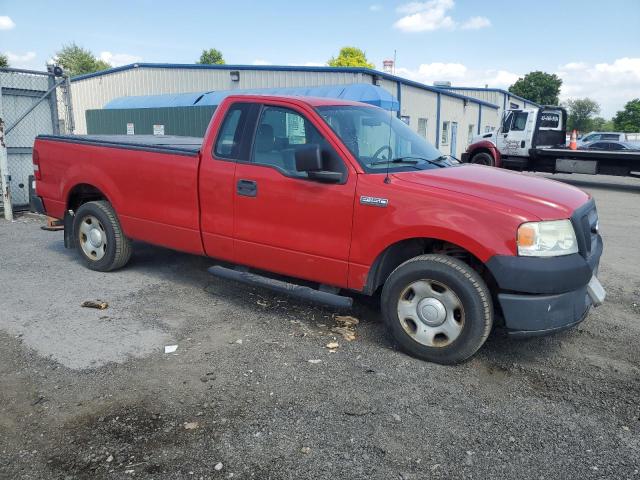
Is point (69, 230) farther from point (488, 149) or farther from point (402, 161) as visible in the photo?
point (488, 149)

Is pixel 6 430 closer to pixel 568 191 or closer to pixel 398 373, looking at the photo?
pixel 398 373

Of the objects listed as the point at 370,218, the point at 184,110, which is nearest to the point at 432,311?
the point at 370,218

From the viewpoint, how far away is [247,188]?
4578 mm

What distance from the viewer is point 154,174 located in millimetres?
5195

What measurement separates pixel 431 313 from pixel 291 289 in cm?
122

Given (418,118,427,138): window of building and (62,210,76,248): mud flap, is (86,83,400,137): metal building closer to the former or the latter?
(418,118,427,138): window of building

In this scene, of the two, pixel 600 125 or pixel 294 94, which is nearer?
pixel 294 94

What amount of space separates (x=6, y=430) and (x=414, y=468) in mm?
2277

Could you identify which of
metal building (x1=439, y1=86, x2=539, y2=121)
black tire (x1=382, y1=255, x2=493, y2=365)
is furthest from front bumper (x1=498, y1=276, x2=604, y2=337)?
metal building (x1=439, y1=86, x2=539, y2=121)

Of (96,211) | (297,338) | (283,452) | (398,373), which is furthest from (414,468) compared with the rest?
(96,211)

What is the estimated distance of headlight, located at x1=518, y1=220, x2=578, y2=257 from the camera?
3508 millimetres

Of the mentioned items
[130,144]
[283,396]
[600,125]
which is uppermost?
[600,125]

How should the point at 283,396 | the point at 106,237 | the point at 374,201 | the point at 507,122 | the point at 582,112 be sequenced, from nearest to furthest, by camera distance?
the point at 283,396, the point at 374,201, the point at 106,237, the point at 507,122, the point at 582,112

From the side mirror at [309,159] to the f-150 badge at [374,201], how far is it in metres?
0.41
